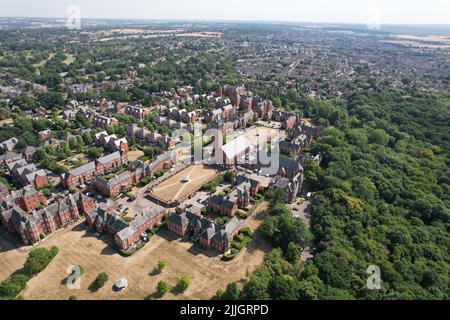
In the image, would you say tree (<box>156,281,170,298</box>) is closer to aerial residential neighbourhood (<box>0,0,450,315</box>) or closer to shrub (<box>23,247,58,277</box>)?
aerial residential neighbourhood (<box>0,0,450,315</box>)

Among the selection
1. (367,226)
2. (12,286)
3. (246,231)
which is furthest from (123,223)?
(367,226)

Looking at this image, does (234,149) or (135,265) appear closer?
(135,265)

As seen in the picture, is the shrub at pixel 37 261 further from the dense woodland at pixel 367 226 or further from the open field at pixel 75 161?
the open field at pixel 75 161

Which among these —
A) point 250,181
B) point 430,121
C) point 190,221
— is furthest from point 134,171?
point 430,121

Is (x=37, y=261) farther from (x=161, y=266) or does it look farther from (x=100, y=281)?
(x=161, y=266)

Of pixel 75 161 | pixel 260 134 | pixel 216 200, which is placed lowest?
pixel 216 200
